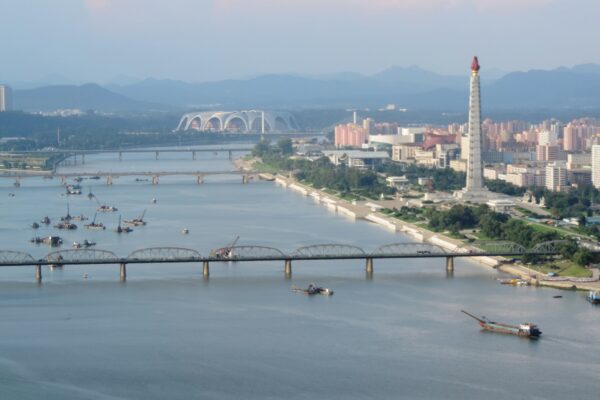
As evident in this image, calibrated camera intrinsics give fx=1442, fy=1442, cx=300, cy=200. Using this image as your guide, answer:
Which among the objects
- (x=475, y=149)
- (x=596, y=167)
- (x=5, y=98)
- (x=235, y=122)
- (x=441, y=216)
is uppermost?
(x=5, y=98)

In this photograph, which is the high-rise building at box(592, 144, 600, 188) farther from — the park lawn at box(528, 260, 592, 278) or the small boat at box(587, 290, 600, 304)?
the small boat at box(587, 290, 600, 304)

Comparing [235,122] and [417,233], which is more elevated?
[235,122]

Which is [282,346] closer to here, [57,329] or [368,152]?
[57,329]

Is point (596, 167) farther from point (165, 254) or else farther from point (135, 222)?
point (165, 254)

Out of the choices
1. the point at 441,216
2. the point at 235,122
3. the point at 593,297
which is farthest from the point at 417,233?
the point at 235,122

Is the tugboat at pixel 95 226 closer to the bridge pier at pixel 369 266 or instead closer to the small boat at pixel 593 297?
the bridge pier at pixel 369 266

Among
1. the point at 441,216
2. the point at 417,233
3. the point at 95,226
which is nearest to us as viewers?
the point at 417,233

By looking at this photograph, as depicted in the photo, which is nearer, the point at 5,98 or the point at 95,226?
the point at 95,226

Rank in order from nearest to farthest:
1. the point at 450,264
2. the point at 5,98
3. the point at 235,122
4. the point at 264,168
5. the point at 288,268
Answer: the point at 288,268 → the point at 450,264 → the point at 264,168 → the point at 235,122 → the point at 5,98

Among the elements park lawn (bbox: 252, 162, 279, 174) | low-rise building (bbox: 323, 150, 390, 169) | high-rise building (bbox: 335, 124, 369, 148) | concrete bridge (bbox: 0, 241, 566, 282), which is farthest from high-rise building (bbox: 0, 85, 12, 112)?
concrete bridge (bbox: 0, 241, 566, 282)
